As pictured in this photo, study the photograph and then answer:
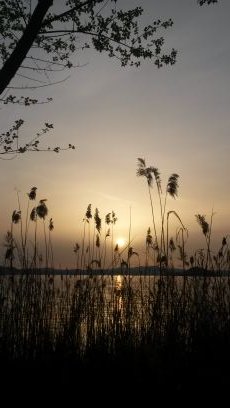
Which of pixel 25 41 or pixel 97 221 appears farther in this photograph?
pixel 97 221

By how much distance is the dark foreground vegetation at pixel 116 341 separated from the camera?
4.42m

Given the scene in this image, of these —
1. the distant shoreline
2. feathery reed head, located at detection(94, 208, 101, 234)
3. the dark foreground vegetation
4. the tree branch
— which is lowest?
the dark foreground vegetation

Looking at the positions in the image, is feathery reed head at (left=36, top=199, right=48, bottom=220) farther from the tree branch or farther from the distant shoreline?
the tree branch

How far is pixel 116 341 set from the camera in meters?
5.31

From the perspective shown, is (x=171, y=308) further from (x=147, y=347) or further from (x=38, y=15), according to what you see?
(x=38, y=15)

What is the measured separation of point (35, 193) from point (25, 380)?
253 centimetres

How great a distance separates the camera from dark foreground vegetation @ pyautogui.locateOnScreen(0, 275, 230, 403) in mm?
4418

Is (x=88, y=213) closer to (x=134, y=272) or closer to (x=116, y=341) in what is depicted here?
(x=134, y=272)

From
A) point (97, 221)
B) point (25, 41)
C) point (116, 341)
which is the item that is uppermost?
point (25, 41)

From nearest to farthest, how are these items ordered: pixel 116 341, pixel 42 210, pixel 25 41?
pixel 25 41, pixel 116 341, pixel 42 210

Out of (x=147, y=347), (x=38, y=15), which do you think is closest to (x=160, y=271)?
(x=147, y=347)

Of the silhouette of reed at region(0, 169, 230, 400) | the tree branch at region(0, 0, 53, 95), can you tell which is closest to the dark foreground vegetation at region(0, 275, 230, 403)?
the silhouette of reed at region(0, 169, 230, 400)

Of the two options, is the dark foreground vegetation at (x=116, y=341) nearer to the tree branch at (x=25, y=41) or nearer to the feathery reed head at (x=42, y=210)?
the feathery reed head at (x=42, y=210)

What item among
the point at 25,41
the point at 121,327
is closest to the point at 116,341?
the point at 121,327
